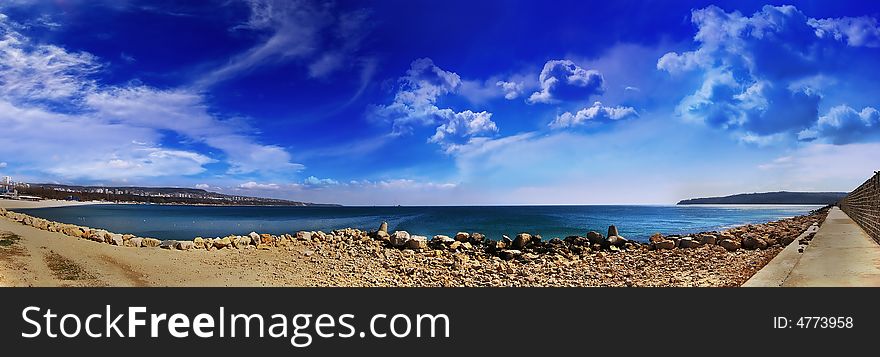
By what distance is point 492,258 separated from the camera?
540 inches

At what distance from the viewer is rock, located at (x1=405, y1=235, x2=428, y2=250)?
14.5 m

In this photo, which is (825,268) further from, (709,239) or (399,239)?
(399,239)

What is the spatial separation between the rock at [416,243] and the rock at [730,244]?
9.56 m

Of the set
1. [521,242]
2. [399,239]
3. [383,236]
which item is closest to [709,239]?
[521,242]

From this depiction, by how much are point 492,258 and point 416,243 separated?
247 centimetres

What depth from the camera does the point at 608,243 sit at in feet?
54.2

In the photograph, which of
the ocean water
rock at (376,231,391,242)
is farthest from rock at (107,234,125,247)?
the ocean water

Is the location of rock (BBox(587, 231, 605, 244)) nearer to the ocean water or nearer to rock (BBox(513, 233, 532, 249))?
rock (BBox(513, 233, 532, 249))

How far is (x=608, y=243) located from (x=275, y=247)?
11.3 metres

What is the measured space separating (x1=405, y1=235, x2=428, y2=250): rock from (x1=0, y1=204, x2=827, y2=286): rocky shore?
0.04 meters

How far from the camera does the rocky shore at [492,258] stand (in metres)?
10.0

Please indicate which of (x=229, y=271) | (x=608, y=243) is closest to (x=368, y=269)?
(x=229, y=271)

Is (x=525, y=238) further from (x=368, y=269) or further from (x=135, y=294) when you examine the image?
(x=135, y=294)

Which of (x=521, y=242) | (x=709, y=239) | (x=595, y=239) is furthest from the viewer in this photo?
(x=595, y=239)
